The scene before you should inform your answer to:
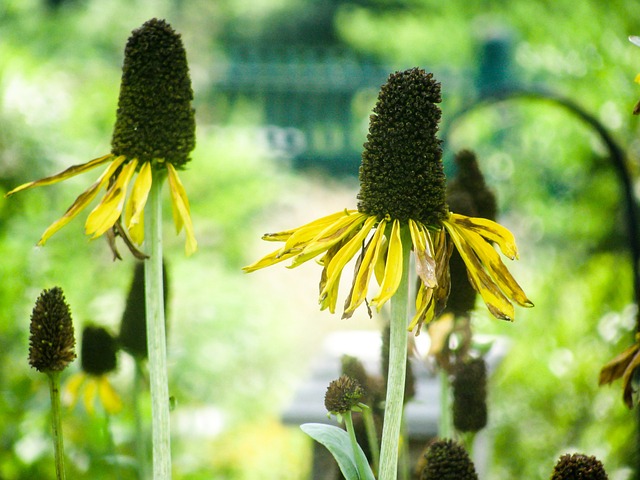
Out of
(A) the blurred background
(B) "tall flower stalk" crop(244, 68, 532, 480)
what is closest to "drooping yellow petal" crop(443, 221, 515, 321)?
(B) "tall flower stalk" crop(244, 68, 532, 480)

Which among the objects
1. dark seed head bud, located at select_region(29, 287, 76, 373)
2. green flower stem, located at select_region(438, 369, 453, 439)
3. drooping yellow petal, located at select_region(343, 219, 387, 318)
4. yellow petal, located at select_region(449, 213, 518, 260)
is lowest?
green flower stem, located at select_region(438, 369, 453, 439)

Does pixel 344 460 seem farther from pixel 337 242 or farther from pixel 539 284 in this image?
pixel 539 284

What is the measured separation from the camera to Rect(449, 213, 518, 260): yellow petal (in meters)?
0.39

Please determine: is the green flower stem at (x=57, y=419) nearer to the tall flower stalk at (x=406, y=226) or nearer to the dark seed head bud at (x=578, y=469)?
the tall flower stalk at (x=406, y=226)

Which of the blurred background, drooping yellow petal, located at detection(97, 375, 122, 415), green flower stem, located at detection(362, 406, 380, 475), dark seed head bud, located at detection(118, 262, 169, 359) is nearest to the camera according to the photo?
green flower stem, located at detection(362, 406, 380, 475)

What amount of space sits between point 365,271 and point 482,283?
0.17 feet

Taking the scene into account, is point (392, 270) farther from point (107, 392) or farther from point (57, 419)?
point (107, 392)

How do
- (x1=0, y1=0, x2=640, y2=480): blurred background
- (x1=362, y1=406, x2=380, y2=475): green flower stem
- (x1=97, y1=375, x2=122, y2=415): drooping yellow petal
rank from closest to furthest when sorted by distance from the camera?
(x1=362, y1=406, x2=380, y2=475): green flower stem < (x1=97, y1=375, x2=122, y2=415): drooping yellow petal < (x1=0, y1=0, x2=640, y2=480): blurred background

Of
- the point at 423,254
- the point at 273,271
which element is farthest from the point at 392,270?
the point at 273,271

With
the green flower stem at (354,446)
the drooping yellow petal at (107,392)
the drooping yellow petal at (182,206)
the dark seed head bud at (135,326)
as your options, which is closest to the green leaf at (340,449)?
the green flower stem at (354,446)

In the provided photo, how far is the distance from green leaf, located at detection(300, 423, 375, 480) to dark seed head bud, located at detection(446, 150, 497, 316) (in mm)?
126

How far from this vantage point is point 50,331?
386 mm

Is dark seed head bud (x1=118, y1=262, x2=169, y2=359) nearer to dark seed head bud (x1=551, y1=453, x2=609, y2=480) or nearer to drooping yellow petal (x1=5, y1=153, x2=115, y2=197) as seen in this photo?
drooping yellow petal (x1=5, y1=153, x2=115, y2=197)

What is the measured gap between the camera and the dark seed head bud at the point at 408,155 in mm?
390
